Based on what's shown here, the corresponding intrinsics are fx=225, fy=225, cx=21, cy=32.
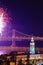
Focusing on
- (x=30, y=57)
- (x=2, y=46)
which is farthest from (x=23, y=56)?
(x=2, y=46)

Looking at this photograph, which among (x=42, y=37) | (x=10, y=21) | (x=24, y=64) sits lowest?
(x=24, y=64)

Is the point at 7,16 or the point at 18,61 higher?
the point at 7,16

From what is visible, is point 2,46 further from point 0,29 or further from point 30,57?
point 30,57

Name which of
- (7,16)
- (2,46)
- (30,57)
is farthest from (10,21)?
(30,57)

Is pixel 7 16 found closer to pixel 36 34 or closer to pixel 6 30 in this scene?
pixel 6 30

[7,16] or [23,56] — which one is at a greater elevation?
[7,16]

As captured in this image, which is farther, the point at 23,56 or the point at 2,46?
the point at 2,46

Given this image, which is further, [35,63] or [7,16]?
[7,16]

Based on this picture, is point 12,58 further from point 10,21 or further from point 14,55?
point 10,21

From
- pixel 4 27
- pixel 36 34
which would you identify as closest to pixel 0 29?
pixel 4 27
